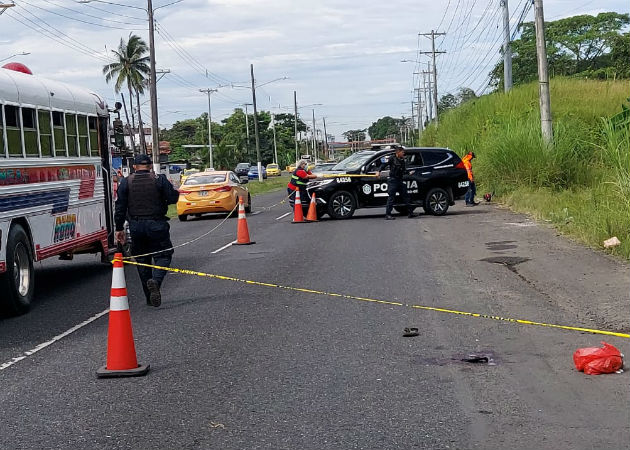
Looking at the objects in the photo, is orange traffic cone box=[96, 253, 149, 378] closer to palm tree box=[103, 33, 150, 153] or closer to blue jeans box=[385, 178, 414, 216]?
blue jeans box=[385, 178, 414, 216]

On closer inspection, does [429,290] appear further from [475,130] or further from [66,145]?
[475,130]

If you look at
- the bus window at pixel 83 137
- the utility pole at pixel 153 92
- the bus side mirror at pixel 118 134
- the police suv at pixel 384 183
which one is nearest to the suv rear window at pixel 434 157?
the police suv at pixel 384 183

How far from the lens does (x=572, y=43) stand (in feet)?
250

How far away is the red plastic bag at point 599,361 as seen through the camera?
7145 mm

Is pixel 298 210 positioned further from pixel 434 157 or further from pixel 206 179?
pixel 206 179

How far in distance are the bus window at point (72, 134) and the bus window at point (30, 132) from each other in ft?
5.03

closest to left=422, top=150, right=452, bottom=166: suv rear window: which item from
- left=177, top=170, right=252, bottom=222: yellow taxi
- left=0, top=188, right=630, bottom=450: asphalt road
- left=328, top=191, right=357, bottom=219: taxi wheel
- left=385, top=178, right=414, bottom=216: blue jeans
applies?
left=385, top=178, right=414, bottom=216: blue jeans

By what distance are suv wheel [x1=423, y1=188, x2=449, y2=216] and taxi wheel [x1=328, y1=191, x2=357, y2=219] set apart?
6.33 feet

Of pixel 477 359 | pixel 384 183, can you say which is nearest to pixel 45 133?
pixel 477 359

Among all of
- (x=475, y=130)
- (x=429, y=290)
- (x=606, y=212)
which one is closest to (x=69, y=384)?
(x=429, y=290)

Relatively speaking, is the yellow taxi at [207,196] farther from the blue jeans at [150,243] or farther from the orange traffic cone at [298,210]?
the blue jeans at [150,243]

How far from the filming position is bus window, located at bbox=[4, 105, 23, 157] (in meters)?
11.1

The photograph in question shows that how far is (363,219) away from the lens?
968 inches

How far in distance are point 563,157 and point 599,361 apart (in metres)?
19.9
